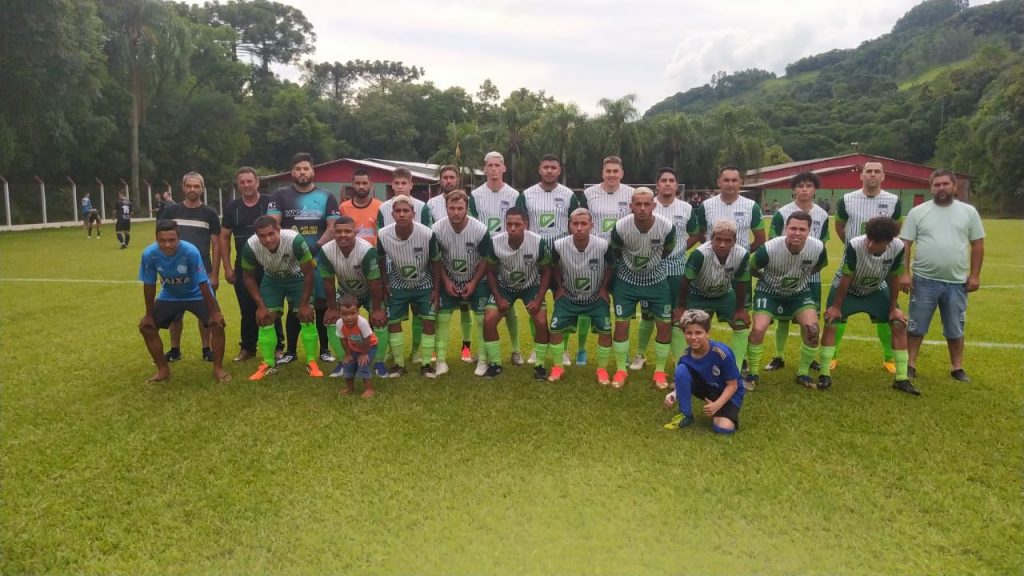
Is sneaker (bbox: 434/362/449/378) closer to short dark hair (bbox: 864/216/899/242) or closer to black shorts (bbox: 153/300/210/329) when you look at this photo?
black shorts (bbox: 153/300/210/329)

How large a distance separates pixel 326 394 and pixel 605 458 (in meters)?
2.67

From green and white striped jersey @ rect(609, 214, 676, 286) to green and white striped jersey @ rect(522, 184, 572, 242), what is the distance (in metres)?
0.85

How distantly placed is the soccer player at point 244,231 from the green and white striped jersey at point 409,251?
154 cm

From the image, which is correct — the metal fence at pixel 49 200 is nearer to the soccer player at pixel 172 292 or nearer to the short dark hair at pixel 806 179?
the soccer player at pixel 172 292

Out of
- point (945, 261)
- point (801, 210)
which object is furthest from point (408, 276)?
point (945, 261)

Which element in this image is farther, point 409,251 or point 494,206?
point 494,206

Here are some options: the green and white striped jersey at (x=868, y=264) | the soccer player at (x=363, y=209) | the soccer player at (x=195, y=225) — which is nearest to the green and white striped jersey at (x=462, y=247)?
the soccer player at (x=363, y=209)

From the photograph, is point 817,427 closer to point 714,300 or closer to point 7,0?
point 714,300

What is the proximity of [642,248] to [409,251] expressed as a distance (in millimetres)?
2170

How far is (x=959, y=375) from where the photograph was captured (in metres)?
5.97

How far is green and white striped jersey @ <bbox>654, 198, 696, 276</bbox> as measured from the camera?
624cm

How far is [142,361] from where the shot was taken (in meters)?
6.79

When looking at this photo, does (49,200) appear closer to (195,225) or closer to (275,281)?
(195,225)

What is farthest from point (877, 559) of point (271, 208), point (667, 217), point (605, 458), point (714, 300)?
point (271, 208)
